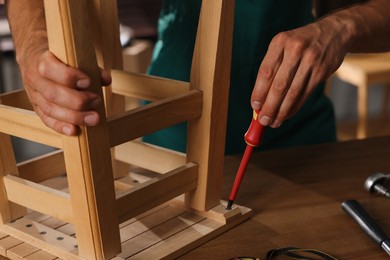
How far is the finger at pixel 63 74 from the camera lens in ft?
2.53

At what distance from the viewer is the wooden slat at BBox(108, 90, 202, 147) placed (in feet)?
2.84

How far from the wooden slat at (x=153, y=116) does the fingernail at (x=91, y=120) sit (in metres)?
0.05

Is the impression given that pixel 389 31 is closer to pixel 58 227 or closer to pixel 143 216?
pixel 143 216

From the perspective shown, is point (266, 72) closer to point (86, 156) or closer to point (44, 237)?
point (86, 156)

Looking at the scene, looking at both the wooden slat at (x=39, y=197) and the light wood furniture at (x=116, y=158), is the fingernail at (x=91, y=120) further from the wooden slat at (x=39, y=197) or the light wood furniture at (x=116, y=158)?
the wooden slat at (x=39, y=197)

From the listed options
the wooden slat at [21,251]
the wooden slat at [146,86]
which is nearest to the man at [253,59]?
the wooden slat at [146,86]

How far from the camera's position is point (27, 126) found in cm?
88

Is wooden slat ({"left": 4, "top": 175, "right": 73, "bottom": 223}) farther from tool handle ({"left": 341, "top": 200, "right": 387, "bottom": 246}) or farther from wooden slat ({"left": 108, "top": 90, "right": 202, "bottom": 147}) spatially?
tool handle ({"left": 341, "top": 200, "right": 387, "bottom": 246})

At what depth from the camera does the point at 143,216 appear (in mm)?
1049

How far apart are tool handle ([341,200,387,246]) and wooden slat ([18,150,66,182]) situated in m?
0.51

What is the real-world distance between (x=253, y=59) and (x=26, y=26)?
623mm

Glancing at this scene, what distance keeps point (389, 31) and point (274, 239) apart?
1.32 ft

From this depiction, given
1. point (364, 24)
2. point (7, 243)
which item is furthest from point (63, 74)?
point (364, 24)

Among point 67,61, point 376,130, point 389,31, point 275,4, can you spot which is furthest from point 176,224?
point 376,130
